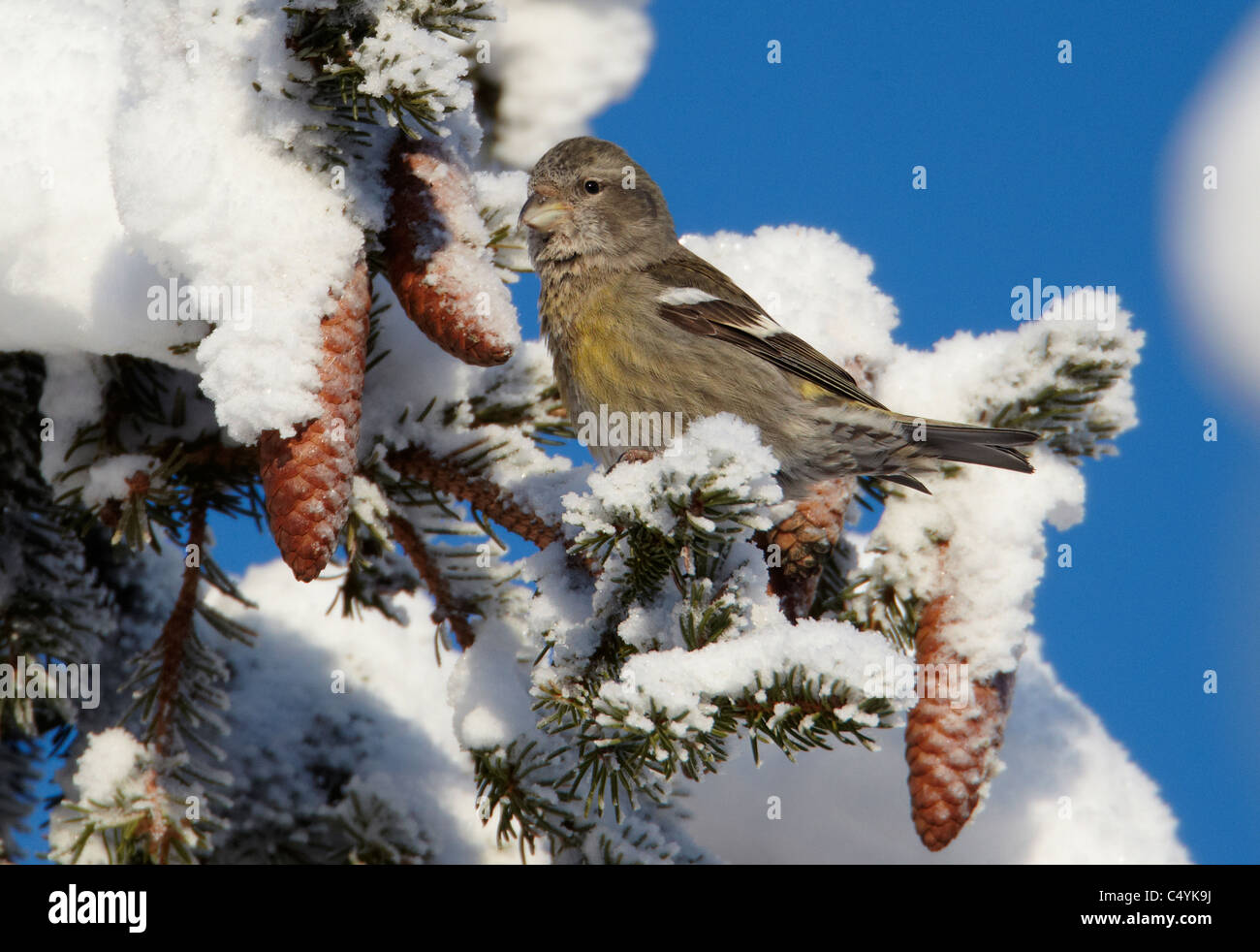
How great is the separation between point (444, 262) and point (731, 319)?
1.05 metres

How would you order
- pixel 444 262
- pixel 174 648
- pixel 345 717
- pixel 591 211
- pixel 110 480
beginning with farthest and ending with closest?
pixel 591 211
pixel 345 717
pixel 174 648
pixel 110 480
pixel 444 262

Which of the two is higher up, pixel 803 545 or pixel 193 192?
pixel 193 192

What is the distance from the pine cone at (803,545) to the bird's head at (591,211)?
99 cm

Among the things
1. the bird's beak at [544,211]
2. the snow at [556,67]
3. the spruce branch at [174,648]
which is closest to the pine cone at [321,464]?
the spruce branch at [174,648]

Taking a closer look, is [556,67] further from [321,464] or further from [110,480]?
[321,464]

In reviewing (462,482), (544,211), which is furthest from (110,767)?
(544,211)

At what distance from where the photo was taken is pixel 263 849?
236cm

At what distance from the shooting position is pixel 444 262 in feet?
6.00

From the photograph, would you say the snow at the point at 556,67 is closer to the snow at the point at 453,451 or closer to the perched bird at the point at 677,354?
the perched bird at the point at 677,354

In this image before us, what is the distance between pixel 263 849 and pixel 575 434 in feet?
3.72

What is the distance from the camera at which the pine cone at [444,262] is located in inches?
69.5

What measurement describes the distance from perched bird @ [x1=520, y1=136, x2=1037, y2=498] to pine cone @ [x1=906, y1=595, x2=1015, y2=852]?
460 mm
